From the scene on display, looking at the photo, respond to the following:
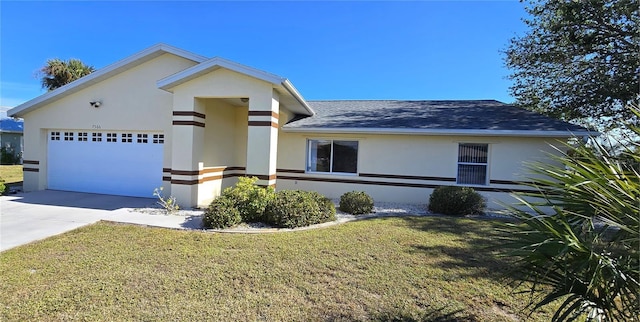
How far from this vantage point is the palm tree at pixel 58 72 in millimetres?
20547

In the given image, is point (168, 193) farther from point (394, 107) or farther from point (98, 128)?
point (394, 107)

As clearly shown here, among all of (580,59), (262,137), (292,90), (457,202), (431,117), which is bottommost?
(457,202)

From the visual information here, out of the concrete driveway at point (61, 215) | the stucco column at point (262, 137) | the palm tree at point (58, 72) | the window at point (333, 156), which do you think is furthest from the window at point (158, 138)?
the palm tree at point (58, 72)

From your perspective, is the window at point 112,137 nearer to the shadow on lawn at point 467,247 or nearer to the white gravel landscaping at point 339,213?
the white gravel landscaping at point 339,213

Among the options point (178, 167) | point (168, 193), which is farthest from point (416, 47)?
point (168, 193)

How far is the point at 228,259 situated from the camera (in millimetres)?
5246

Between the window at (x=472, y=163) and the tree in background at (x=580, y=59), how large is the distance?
4850 millimetres

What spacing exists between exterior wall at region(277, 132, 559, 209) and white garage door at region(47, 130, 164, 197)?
472cm

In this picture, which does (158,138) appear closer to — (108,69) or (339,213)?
(108,69)

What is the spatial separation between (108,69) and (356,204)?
9.83 meters

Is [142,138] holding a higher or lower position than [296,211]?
higher

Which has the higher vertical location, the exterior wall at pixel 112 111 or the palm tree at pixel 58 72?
the palm tree at pixel 58 72

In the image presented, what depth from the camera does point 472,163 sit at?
10.9 meters

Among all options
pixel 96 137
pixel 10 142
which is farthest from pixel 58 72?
pixel 96 137
